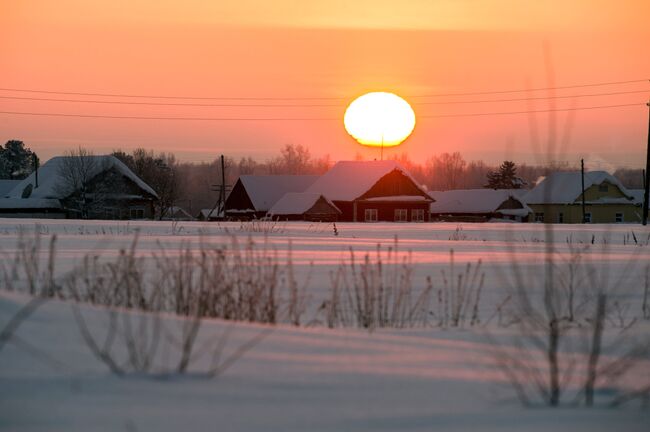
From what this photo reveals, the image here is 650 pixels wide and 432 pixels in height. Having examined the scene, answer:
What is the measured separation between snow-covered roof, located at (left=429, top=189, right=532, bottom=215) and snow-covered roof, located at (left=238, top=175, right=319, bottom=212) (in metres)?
16.3

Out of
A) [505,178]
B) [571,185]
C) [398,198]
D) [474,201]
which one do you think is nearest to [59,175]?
[398,198]

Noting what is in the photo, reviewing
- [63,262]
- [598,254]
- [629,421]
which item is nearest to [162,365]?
[629,421]

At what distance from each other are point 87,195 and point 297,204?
1573 centimetres

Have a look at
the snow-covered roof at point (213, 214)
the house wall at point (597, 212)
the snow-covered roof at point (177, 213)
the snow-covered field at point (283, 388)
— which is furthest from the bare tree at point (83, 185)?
the snow-covered field at point (283, 388)

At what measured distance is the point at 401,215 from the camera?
57.9 m

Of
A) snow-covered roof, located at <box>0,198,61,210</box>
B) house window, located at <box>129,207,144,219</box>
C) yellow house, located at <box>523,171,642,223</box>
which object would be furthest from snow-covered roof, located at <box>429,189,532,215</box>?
snow-covered roof, located at <box>0,198,61,210</box>

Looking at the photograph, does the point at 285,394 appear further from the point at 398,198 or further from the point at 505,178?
the point at 505,178

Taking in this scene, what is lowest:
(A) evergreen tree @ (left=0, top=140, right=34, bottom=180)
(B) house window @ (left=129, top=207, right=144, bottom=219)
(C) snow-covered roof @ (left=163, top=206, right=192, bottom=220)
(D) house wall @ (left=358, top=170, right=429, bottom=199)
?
(C) snow-covered roof @ (left=163, top=206, right=192, bottom=220)

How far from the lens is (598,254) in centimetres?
1362

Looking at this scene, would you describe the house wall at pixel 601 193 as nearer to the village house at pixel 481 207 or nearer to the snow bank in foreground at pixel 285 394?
the village house at pixel 481 207

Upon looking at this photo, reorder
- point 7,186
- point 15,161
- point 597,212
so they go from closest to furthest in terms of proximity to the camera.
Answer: point 597,212
point 7,186
point 15,161

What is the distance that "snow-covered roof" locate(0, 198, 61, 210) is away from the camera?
55.2 m

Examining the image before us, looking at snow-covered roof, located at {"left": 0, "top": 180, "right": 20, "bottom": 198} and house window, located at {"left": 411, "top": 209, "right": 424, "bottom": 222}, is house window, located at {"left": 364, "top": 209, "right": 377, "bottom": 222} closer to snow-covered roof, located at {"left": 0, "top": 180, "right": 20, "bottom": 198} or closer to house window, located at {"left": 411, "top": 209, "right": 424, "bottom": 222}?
house window, located at {"left": 411, "top": 209, "right": 424, "bottom": 222}

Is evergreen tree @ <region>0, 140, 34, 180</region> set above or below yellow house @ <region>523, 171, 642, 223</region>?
above
